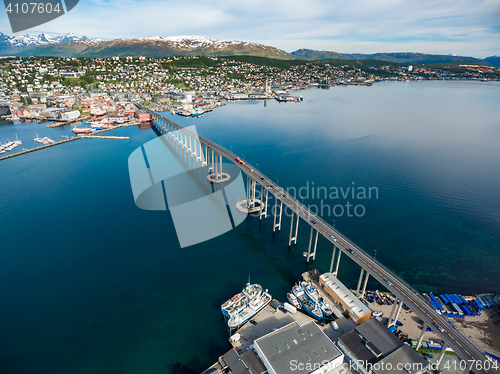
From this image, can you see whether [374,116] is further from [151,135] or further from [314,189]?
[151,135]

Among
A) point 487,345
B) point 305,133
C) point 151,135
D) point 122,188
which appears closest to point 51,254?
point 122,188

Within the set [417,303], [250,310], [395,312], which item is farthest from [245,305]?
[417,303]

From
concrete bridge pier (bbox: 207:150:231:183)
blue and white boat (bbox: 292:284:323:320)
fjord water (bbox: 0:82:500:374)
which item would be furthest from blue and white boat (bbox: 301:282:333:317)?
concrete bridge pier (bbox: 207:150:231:183)

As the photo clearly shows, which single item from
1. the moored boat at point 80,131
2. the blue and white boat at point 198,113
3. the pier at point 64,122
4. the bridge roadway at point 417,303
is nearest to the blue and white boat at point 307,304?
the bridge roadway at point 417,303

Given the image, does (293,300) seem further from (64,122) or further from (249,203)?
(64,122)

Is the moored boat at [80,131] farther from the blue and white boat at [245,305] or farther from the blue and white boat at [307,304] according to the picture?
the blue and white boat at [307,304]

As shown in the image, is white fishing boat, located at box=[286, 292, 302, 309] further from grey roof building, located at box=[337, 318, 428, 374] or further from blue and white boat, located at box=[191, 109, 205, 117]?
blue and white boat, located at box=[191, 109, 205, 117]
